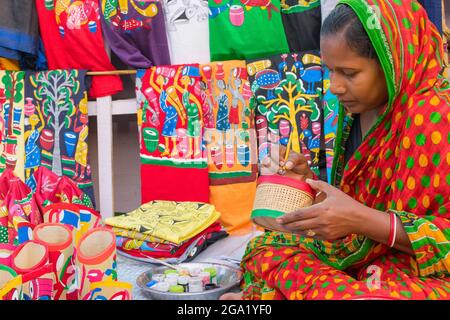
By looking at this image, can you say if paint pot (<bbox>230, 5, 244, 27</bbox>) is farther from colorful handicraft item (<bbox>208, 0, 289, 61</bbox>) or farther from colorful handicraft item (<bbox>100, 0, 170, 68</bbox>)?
colorful handicraft item (<bbox>100, 0, 170, 68</bbox>)

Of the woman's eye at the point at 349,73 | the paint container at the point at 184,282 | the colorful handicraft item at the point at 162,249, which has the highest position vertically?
the woman's eye at the point at 349,73

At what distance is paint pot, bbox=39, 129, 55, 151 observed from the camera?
2.76 meters

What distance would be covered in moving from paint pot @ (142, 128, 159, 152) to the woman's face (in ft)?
4.86

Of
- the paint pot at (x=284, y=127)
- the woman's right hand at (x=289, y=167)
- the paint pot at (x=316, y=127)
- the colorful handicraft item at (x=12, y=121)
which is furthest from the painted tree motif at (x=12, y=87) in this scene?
the woman's right hand at (x=289, y=167)

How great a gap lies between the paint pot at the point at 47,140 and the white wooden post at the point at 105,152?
0.80 ft

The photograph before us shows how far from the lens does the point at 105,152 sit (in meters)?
2.80

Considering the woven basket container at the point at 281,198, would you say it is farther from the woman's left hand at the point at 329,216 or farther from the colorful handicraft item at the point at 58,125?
the colorful handicraft item at the point at 58,125

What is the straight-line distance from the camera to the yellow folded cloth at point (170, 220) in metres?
1.96

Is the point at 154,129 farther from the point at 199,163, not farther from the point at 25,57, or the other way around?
the point at 25,57

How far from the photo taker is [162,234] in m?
1.95

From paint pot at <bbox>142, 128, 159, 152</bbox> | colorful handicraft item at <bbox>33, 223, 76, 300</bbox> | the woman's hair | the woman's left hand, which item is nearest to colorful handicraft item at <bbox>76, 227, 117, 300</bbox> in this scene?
colorful handicraft item at <bbox>33, 223, 76, 300</bbox>

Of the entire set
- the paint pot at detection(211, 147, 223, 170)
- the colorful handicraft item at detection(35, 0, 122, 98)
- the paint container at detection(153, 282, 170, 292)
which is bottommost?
the paint container at detection(153, 282, 170, 292)

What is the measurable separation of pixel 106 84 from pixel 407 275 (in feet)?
6.68
